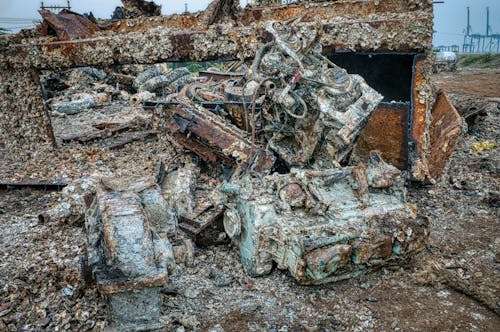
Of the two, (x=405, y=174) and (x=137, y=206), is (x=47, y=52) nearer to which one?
(x=137, y=206)

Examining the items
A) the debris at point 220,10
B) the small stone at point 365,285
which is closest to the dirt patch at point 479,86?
the debris at point 220,10

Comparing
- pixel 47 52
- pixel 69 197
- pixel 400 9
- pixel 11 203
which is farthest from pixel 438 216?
pixel 47 52

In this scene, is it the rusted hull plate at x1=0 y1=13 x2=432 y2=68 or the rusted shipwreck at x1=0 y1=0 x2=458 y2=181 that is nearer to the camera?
the rusted hull plate at x1=0 y1=13 x2=432 y2=68

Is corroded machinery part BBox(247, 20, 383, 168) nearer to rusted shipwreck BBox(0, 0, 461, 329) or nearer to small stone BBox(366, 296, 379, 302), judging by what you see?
rusted shipwreck BBox(0, 0, 461, 329)

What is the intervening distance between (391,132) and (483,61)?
21.6 meters

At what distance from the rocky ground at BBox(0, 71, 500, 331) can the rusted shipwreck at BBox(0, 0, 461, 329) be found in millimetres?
197

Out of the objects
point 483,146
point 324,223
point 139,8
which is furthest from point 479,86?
point 324,223

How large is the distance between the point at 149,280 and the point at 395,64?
619 centimetres

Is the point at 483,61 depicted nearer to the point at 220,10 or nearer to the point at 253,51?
the point at 220,10

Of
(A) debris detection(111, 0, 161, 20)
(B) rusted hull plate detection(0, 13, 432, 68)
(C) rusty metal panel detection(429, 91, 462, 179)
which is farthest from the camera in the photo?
(A) debris detection(111, 0, 161, 20)

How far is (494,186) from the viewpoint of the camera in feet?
16.1

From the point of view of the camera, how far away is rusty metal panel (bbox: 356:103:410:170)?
498 centimetres

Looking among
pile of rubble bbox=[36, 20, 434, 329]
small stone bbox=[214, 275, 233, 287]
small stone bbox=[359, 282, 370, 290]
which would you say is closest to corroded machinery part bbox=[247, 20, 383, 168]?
pile of rubble bbox=[36, 20, 434, 329]

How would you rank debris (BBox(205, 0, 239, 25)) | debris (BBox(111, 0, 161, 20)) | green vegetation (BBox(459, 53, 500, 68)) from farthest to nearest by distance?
1. green vegetation (BBox(459, 53, 500, 68))
2. debris (BBox(111, 0, 161, 20))
3. debris (BBox(205, 0, 239, 25))
